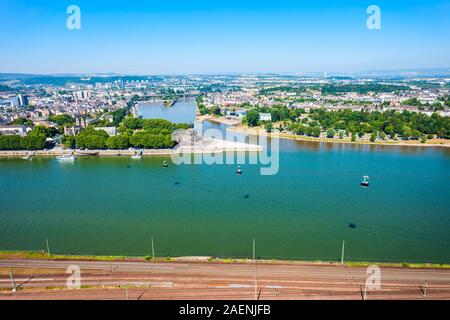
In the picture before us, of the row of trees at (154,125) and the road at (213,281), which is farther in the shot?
the row of trees at (154,125)

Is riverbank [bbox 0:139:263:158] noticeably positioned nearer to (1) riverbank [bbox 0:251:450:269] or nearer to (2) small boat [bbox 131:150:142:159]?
(2) small boat [bbox 131:150:142:159]

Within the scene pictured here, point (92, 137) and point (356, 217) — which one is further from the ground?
point (92, 137)

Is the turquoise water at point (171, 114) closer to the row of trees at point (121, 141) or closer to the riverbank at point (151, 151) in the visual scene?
the row of trees at point (121, 141)

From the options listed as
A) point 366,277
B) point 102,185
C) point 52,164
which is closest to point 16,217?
point 102,185

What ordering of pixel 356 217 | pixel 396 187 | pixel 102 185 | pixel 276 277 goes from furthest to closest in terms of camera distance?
pixel 102 185 < pixel 396 187 < pixel 356 217 < pixel 276 277

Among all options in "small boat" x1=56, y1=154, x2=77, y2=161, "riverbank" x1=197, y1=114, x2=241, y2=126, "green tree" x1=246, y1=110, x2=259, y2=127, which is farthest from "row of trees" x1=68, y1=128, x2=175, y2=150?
"riverbank" x1=197, y1=114, x2=241, y2=126

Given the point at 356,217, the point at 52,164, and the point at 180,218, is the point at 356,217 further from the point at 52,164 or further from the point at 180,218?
the point at 52,164

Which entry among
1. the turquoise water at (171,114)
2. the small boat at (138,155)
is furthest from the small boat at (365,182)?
the turquoise water at (171,114)

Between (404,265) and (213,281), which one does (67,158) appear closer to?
(213,281)
